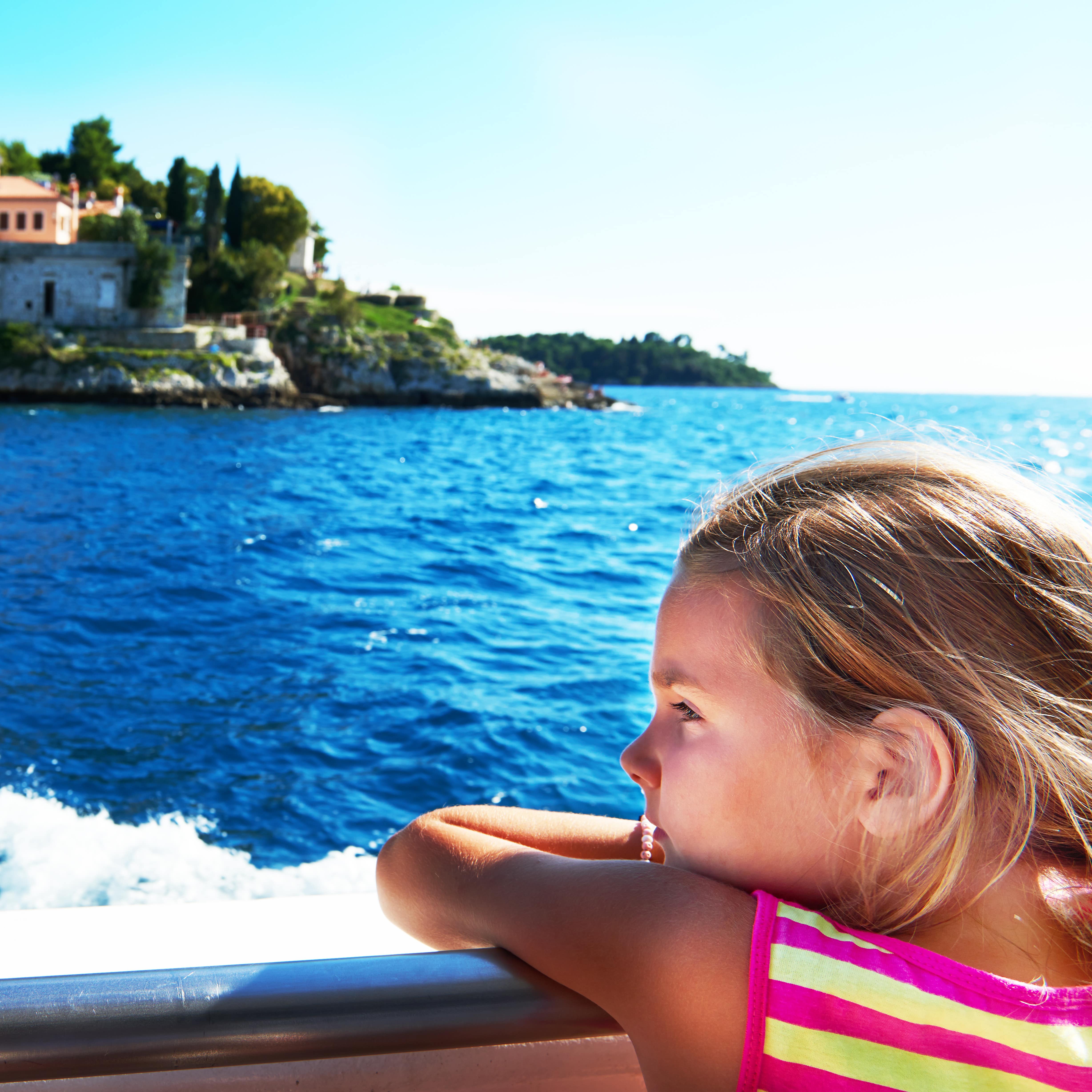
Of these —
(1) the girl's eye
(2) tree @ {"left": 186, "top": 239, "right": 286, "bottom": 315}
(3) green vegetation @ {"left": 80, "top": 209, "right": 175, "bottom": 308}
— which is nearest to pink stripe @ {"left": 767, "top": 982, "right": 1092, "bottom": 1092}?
(1) the girl's eye

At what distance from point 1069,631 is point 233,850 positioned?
3915 mm

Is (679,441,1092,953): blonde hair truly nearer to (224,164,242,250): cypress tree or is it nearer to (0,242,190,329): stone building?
(0,242,190,329): stone building

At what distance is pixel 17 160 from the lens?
5241cm

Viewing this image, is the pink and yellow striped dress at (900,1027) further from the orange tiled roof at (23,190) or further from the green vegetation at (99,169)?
the green vegetation at (99,169)

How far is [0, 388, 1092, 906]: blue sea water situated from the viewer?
4.29 meters

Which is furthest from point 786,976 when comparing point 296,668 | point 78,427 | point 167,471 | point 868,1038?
point 78,427

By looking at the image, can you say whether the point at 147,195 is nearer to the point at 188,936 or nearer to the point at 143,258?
the point at 143,258

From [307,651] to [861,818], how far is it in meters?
6.25

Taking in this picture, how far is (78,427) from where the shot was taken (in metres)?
25.6

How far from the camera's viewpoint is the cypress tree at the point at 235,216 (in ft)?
148

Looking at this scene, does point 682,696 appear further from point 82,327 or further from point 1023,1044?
point 82,327

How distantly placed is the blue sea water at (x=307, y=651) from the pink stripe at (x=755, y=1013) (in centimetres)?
51

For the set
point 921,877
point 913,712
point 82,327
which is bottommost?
point 921,877

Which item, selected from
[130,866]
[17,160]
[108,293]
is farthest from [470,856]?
[17,160]
